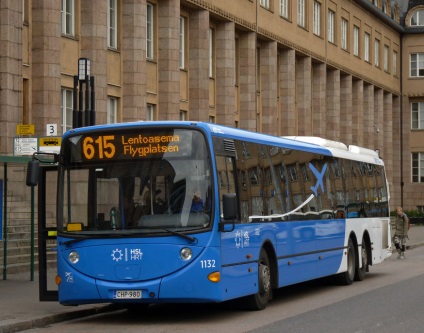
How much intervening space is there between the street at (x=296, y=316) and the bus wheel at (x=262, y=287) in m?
0.17

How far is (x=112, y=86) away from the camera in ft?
121

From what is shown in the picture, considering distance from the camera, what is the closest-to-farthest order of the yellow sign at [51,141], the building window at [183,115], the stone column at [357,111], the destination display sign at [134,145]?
the destination display sign at [134,145] < the yellow sign at [51,141] < the building window at [183,115] < the stone column at [357,111]

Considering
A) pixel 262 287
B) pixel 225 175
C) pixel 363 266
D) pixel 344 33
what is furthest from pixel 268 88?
pixel 225 175

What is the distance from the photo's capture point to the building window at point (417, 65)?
8350 cm

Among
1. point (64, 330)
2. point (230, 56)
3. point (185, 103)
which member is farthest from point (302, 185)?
point (230, 56)

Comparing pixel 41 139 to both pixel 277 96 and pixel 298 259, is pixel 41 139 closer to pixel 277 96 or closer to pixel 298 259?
pixel 298 259

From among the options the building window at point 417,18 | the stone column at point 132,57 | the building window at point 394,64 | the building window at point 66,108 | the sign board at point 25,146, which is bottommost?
the sign board at point 25,146

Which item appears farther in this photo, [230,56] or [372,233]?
[230,56]

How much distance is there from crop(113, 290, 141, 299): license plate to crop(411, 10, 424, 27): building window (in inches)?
2800

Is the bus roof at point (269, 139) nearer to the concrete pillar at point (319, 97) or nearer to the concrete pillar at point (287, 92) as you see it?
the concrete pillar at point (287, 92)

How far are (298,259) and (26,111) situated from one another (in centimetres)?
1298

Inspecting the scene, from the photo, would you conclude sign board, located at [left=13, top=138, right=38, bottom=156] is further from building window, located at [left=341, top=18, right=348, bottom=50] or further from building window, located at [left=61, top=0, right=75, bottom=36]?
building window, located at [left=341, top=18, right=348, bottom=50]

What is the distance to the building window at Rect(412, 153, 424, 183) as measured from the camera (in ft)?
273

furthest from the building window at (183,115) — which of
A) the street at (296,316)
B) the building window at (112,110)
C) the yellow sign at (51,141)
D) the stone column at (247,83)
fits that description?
the yellow sign at (51,141)
